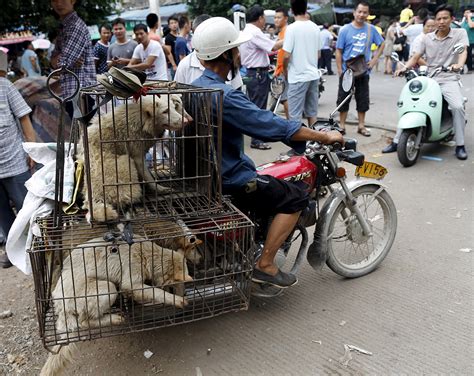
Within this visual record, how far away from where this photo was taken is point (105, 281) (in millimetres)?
2156

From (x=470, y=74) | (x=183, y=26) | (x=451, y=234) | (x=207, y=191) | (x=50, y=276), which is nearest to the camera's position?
(x=50, y=276)

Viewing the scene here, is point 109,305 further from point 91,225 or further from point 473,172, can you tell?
point 473,172

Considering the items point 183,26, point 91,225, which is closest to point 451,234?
point 91,225

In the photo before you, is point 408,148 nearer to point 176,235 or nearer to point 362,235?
point 362,235

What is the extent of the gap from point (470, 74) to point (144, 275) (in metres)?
13.9

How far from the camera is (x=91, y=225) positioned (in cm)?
224

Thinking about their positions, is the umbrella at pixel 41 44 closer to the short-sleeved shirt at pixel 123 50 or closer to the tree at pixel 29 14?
the tree at pixel 29 14

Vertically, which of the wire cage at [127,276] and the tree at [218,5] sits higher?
the tree at [218,5]

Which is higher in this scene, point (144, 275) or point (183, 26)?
point (183, 26)

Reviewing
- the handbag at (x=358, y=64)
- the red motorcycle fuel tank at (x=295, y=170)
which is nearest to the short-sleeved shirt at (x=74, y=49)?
the red motorcycle fuel tank at (x=295, y=170)

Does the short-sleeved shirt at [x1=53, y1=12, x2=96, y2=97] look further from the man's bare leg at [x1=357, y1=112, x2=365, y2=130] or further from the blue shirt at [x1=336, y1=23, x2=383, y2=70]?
the man's bare leg at [x1=357, y1=112, x2=365, y2=130]

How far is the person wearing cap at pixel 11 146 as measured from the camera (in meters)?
3.69

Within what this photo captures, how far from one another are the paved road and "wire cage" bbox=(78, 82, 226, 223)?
0.91 meters

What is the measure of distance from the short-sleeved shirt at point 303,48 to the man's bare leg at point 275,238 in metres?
3.99
